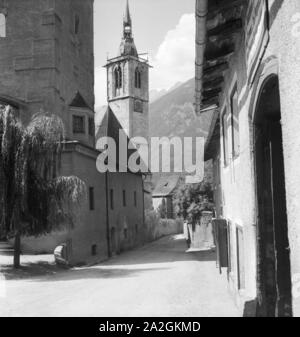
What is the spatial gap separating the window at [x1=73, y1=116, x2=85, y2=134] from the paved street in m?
10.8

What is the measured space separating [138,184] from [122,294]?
85.1ft

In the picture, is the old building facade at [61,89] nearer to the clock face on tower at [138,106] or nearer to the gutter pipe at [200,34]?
the gutter pipe at [200,34]

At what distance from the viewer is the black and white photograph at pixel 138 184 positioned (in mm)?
5422

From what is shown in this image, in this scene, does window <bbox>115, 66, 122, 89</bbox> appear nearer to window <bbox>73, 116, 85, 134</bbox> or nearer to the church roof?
the church roof

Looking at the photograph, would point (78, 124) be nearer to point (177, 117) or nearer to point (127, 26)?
point (127, 26)

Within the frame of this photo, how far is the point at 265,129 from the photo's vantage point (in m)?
6.59

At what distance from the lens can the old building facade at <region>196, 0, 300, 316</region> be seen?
4.23m

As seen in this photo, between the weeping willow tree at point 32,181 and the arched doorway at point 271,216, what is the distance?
457 inches

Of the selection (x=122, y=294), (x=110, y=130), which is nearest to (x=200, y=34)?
(x=122, y=294)

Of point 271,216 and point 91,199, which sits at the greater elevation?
point 91,199

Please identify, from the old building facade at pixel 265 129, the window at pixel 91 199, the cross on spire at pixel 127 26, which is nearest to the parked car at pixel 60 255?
the window at pixel 91 199

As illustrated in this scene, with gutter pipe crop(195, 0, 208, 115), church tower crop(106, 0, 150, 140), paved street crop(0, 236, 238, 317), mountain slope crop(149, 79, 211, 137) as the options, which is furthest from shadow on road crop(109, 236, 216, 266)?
mountain slope crop(149, 79, 211, 137)
